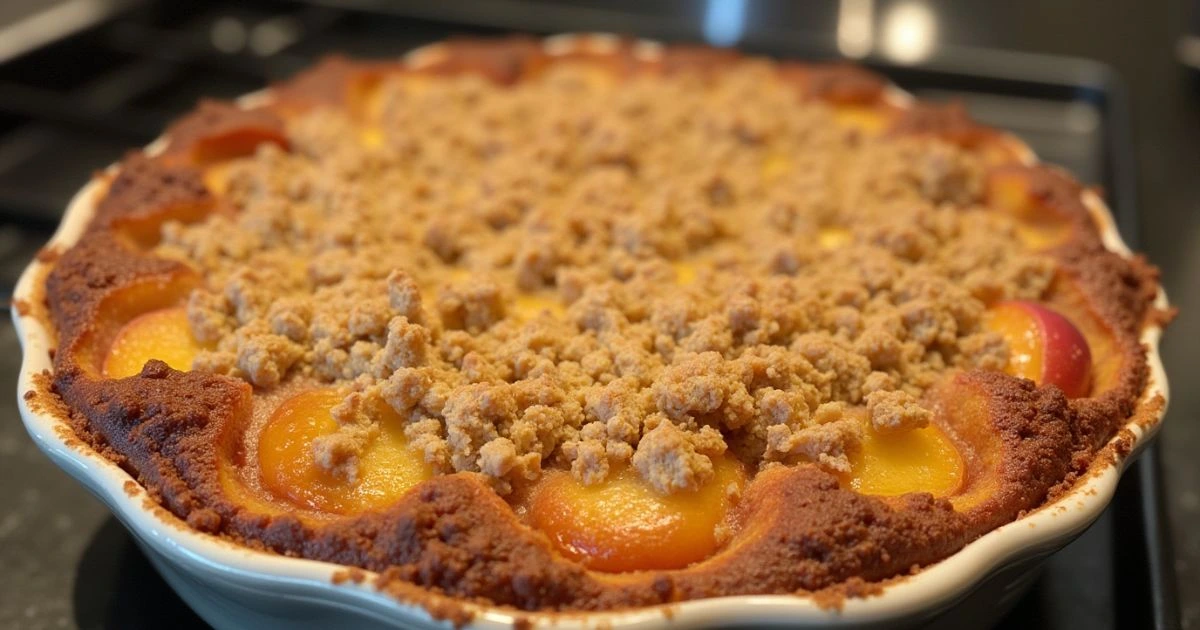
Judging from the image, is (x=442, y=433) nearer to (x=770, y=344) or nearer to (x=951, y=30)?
(x=770, y=344)

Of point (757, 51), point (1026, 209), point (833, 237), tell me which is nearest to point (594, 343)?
point (833, 237)

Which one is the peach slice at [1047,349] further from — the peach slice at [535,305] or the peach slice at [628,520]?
the peach slice at [535,305]

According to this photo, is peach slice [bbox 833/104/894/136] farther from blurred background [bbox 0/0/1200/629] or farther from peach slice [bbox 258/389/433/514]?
peach slice [bbox 258/389/433/514]

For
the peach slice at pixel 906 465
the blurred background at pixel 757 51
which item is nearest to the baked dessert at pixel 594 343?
the peach slice at pixel 906 465

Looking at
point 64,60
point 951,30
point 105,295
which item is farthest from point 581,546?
point 951,30

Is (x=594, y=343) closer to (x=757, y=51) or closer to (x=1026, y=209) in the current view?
(x=1026, y=209)

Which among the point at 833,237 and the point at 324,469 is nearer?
the point at 324,469
